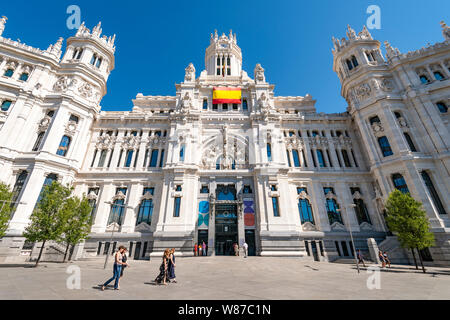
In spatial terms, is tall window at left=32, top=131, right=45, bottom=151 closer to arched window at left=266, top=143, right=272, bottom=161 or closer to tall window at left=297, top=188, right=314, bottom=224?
arched window at left=266, top=143, right=272, bottom=161

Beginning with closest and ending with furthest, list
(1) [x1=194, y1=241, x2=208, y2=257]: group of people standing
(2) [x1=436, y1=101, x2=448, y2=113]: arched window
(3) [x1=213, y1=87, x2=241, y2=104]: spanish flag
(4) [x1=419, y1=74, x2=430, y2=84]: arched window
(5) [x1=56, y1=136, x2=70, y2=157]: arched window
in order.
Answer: (1) [x1=194, y1=241, x2=208, y2=257]: group of people standing → (2) [x1=436, y1=101, x2=448, y2=113]: arched window → (5) [x1=56, y1=136, x2=70, y2=157]: arched window → (4) [x1=419, y1=74, x2=430, y2=84]: arched window → (3) [x1=213, y1=87, x2=241, y2=104]: spanish flag

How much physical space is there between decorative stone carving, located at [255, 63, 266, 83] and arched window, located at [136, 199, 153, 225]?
3095cm

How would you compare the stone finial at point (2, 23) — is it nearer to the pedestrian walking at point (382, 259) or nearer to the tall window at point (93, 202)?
the tall window at point (93, 202)

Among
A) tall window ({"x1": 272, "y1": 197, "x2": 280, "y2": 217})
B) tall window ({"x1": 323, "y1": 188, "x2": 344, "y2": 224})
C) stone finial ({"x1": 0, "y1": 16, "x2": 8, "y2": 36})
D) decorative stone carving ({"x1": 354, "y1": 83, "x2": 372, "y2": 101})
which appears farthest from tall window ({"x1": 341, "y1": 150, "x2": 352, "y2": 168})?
stone finial ({"x1": 0, "y1": 16, "x2": 8, "y2": 36})

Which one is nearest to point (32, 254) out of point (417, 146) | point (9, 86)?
point (9, 86)

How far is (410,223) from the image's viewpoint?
19969 millimetres

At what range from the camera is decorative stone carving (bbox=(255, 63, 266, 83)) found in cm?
4066

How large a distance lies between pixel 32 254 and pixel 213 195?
914 inches

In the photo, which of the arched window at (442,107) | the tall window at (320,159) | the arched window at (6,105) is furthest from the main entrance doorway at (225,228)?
the arched window at (6,105)

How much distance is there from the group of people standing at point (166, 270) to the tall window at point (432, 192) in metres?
32.9

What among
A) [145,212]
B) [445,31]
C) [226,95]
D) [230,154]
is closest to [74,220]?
[145,212]

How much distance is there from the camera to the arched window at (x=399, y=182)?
2727 centimetres

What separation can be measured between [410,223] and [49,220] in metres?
37.0
